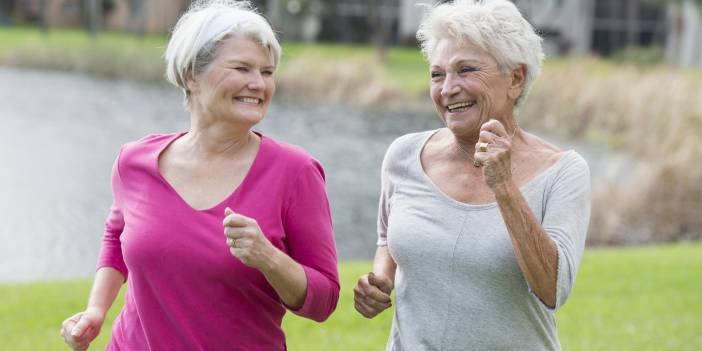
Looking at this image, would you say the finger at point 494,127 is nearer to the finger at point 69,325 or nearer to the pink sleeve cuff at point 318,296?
the pink sleeve cuff at point 318,296

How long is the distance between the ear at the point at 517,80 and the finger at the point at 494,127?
23 cm

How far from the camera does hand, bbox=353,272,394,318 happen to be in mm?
2951

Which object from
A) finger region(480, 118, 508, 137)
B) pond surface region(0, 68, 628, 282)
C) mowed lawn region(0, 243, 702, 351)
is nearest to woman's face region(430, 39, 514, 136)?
finger region(480, 118, 508, 137)

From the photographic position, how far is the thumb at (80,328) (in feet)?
9.74

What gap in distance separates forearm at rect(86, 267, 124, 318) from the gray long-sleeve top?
0.85 meters

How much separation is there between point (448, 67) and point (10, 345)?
3.95 meters

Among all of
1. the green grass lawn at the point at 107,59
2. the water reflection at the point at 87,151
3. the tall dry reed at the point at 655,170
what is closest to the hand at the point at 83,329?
the water reflection at the point at 87,151

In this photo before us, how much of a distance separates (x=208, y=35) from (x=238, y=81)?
0.48ft

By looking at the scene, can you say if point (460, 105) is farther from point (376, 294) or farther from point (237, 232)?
point (237, 232)

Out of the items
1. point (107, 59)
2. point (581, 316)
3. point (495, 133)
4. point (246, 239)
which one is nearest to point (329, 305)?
point (246, 239)

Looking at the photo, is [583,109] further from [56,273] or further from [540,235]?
[540,235]

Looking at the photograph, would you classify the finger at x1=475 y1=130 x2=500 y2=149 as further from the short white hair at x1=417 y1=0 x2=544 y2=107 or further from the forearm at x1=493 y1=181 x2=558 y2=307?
the short white hair at x1=417 y1=0 x2=544 y2=107

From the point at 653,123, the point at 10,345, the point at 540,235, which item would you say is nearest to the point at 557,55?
the point at 653,123

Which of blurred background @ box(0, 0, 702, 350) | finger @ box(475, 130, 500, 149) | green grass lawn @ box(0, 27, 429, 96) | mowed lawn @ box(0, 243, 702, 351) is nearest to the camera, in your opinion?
finger @ box(475, 130, 500, 149)
